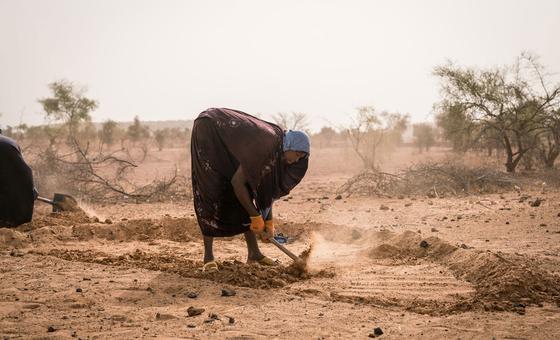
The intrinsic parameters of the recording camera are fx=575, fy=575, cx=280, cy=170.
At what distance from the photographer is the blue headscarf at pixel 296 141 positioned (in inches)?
187

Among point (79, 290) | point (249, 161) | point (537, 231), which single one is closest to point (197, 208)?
point (249, 161)

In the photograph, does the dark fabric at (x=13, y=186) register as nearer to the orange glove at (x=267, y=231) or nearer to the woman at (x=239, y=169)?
the woman at (x=239, y=169)

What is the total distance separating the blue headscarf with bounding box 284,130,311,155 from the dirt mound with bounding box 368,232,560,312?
5.25 ft

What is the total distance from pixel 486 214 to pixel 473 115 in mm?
10233

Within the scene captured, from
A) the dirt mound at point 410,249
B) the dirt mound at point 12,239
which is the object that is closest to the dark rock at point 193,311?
the dirt mound at point 410,249

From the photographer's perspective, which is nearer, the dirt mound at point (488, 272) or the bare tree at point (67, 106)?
the dirt mound at point (488, 272)

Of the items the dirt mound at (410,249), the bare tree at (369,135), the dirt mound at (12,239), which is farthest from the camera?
the bare tree at (369,135)

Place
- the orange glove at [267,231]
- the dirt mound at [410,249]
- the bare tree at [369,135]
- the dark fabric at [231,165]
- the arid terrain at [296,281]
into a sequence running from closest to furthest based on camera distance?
the arid terrain at [296,281] → the dark fabric at [231,165] → the orange glove at [267,231] → the dirt mound at [410,249] → the bare tree at [369,135]

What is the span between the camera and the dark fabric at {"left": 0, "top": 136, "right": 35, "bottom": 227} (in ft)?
17.6

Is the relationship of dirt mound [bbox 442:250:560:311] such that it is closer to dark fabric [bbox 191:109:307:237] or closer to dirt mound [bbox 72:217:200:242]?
dark fabric [bbox 191:109:307:237]

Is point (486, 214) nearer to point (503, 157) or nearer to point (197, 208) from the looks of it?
point (197, 208)

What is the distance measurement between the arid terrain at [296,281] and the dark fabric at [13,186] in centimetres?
42

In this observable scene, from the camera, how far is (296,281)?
475 cm

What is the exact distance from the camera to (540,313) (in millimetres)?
3758
